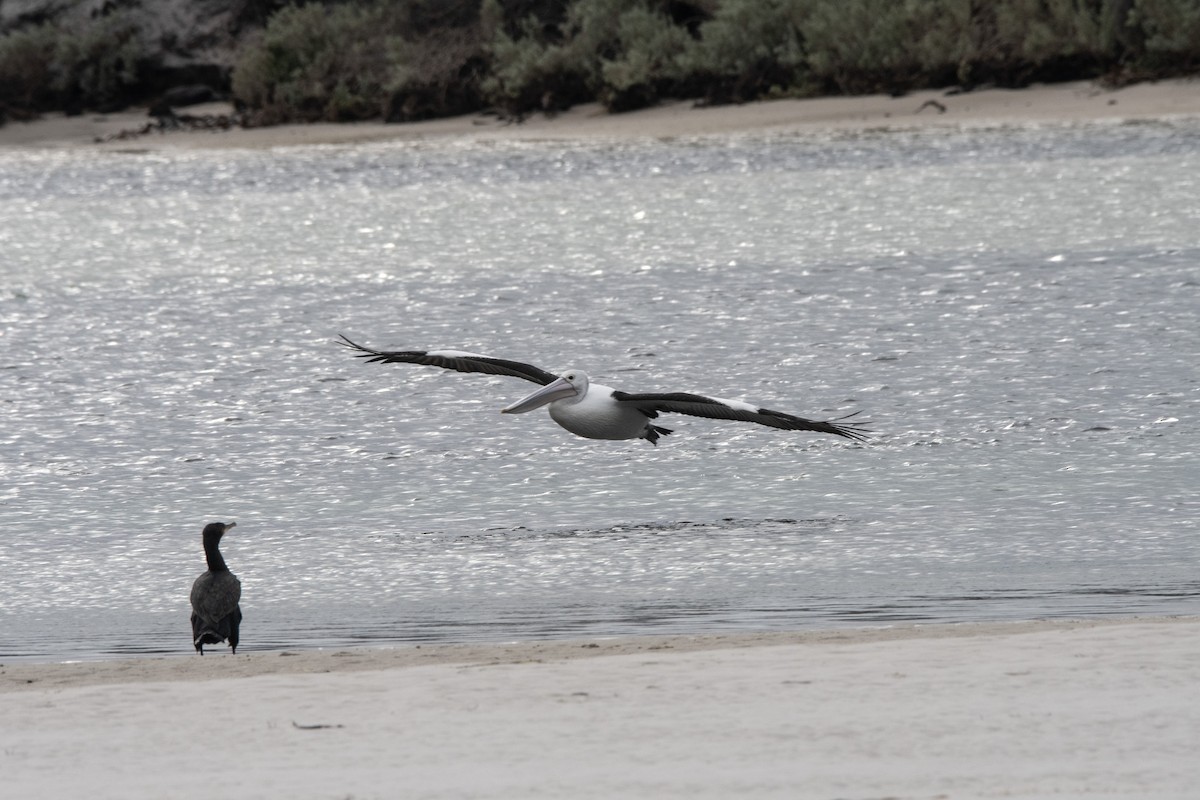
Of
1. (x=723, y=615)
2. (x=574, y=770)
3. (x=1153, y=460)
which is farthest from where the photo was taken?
(x=1153, y=460)

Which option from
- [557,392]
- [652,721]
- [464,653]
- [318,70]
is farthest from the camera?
[318,70]

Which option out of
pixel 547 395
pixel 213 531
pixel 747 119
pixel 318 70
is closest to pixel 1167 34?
pixel 747 119

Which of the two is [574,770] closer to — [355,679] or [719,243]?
[355,679]

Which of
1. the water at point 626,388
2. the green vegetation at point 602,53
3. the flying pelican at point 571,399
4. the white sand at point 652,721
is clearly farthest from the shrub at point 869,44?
the white sand at point 652,721

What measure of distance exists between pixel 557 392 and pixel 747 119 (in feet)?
66.5

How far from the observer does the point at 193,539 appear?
29.1 ft

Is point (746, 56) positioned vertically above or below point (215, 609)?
above

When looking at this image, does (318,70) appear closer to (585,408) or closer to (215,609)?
(585,408)

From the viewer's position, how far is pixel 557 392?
9.67 metres

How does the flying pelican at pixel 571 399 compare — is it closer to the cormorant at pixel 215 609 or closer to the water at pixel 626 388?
the water at pixel 626 388

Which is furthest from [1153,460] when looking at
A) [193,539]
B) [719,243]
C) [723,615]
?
[719,243]

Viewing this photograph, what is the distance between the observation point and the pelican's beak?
31.4 ft

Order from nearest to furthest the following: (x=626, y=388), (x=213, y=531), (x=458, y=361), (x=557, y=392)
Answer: (x=213, y=531)
(x=458, y=361)
(x=557, y=392)
(x=626, y=388)

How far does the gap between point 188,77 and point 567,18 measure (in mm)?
7591
